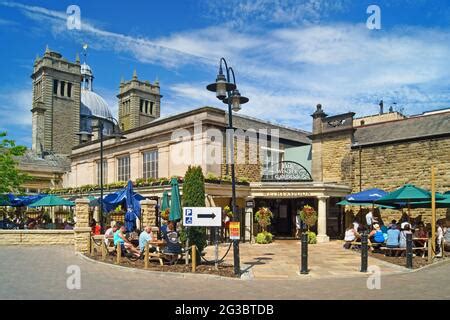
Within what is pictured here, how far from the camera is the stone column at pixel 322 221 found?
21422 mm

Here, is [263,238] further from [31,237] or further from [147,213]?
[31,237]

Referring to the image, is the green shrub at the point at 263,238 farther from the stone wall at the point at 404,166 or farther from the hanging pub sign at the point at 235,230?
the hanging pub sign at the point at 235,230

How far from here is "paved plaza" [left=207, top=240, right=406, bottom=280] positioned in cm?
1170

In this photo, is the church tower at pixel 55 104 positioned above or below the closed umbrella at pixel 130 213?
above

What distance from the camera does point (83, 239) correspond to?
16.5 m

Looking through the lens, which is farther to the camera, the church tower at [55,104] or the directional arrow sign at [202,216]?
the church tower at [55,104]

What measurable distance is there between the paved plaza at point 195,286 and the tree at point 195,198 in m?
1.75

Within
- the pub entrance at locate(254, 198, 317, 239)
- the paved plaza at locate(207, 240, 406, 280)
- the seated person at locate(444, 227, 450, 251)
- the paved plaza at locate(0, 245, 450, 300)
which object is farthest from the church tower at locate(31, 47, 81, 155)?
the seated person at locate(444, 227, 450, 251)

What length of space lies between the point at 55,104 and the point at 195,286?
2105 inches

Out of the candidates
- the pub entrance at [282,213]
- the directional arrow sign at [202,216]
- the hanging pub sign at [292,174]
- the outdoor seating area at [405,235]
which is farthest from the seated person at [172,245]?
the pub entrance at [282,213]

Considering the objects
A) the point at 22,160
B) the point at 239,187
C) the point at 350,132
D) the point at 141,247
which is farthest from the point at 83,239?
the point at 22,160

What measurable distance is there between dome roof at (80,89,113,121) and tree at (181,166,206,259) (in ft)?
178

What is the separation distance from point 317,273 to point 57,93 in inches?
2120
